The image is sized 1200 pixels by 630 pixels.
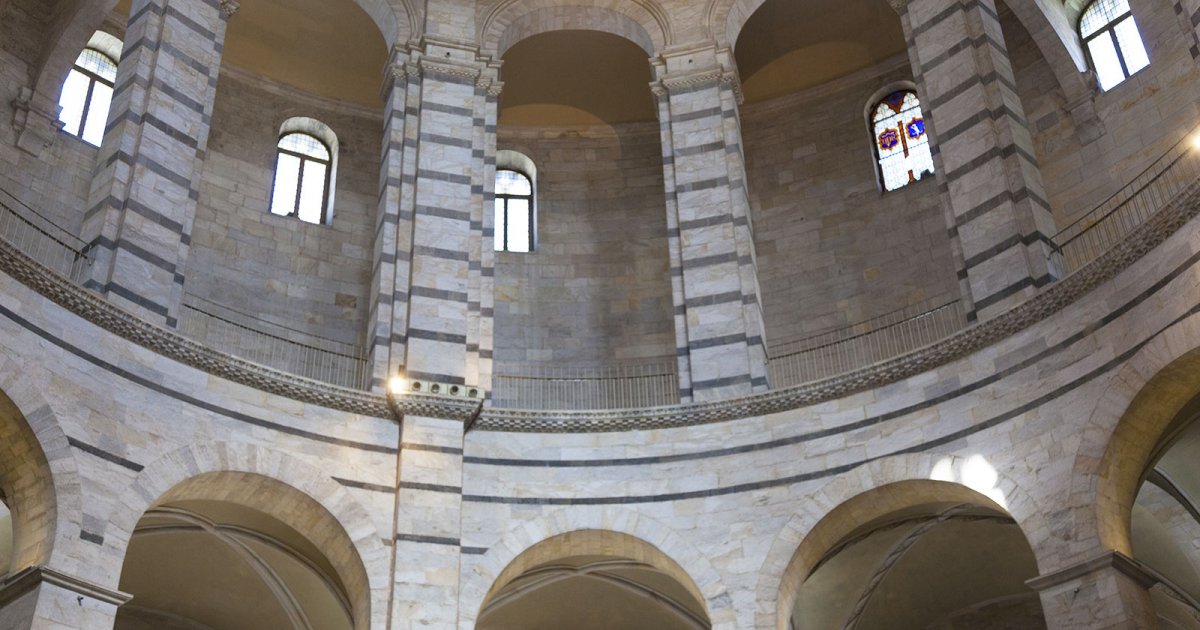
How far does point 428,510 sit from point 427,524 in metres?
0.18

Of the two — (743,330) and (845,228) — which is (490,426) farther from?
(845,228)

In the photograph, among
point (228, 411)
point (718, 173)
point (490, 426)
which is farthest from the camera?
point (718, 173)

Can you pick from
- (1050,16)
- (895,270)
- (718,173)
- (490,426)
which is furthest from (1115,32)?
(490,426)

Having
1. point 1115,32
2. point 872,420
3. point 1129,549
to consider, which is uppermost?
point 1115,32

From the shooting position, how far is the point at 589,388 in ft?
66.1

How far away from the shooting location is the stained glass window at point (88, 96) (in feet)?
65.3

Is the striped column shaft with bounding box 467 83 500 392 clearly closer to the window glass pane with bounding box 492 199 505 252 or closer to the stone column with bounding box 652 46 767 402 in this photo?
the stone column with bounding box 652 46 767 402

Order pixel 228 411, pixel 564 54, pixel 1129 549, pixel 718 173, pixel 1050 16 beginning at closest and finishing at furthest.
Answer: pixel 1129 549
pixel 228 411
pixel 718 173
pixel 1050 16
pixel 564 54

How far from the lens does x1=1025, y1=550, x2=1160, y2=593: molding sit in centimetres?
1316

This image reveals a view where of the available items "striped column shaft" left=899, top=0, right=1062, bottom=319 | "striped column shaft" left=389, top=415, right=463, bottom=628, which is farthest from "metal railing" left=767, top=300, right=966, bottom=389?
"striped column shaft" left=389, top=415, right=463, bottom=628

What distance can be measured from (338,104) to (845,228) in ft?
27.1

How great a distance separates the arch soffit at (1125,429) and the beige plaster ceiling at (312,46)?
39.8ft

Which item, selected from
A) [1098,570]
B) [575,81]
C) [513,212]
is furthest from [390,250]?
[1098,570]

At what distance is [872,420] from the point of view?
1572 centimetres
